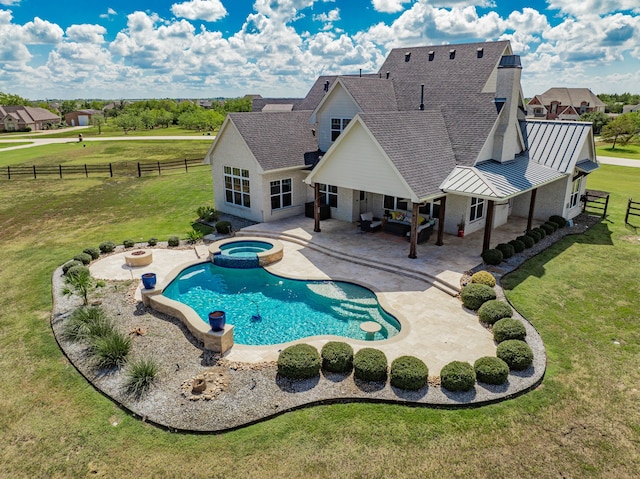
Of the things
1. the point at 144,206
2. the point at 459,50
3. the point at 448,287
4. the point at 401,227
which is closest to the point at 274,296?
the point at 448,287

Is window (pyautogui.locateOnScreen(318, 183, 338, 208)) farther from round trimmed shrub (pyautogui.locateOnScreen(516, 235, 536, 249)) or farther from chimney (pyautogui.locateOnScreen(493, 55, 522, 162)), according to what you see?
round trimmed shrub (pyautogui.locateOnScreen(516, 235, 536, 249))

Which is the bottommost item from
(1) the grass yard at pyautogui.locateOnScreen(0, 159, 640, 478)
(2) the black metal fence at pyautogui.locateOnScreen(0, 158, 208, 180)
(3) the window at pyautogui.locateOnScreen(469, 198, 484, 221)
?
(1) the grass yard at pyautogui.locateOnScreen(0, 159, 640, 478)

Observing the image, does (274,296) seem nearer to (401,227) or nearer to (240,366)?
(240,366)

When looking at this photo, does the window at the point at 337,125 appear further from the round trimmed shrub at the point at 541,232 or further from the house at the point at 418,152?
the round trimmed shrub at the point at 541,232

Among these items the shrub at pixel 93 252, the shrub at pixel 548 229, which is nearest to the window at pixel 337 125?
Result: the shrub at pixel 548 229

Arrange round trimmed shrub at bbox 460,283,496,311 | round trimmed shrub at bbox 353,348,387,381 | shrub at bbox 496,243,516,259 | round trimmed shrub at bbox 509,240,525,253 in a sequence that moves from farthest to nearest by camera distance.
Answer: round trimmed shrub at bbox 509,240,525,253 < shrub at bbox 496,243,516,259 < round trimmed shrub at bbox 460,283,496,311 < round trimmed shrub at bbox 353,348,387,381

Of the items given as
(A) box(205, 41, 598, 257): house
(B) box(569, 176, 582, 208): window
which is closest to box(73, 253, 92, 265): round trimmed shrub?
(A) box(205, 41, 598, 257): house

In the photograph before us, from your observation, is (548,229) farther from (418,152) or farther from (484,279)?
(484,279)

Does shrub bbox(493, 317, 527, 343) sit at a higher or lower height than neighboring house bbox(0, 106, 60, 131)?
lower
